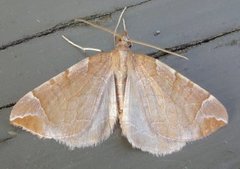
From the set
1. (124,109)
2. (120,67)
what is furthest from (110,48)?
(124,109)

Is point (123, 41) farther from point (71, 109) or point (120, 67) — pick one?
point (71, 109)

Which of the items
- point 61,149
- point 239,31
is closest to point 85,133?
point 61,149

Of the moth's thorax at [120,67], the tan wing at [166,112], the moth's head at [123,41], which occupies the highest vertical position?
the moth's head at [123,41]

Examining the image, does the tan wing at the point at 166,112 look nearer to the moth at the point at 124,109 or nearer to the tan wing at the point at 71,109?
the moth at the point at 124,109

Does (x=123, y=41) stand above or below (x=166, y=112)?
above

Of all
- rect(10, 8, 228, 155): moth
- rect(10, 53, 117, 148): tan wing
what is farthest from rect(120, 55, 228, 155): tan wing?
rect(10, 53, 117, 148): tan wing

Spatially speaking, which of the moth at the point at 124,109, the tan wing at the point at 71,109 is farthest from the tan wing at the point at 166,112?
the tan wing at the point at 71,109
